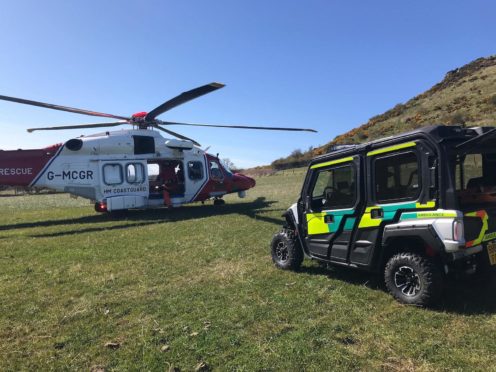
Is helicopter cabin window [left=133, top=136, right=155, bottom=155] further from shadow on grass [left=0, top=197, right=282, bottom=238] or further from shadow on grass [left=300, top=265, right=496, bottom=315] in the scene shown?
shadow on grass [left=300, top=265, right=496, bottom=315]

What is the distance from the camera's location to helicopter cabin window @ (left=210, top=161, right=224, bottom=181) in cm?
1684

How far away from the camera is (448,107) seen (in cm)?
3409

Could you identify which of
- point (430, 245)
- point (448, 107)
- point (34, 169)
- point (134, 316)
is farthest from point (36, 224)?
point (448, 107)

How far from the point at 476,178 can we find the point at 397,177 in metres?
1.33

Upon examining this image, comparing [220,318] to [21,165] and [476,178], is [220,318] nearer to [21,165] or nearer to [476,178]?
[476,178]

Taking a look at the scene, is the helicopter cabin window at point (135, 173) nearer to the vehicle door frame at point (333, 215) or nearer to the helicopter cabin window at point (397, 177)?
the vehicle door frame at point (333, 215)

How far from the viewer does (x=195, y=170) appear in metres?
16.3

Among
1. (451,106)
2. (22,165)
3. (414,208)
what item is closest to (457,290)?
(414,208)

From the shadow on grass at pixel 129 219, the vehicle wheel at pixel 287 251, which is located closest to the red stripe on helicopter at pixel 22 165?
the shadow on grass at pixel 129 219

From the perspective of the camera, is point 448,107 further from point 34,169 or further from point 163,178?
point 34,169

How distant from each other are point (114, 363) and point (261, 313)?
1.76 metres

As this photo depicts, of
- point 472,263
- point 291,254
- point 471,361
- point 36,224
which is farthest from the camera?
point 36,224

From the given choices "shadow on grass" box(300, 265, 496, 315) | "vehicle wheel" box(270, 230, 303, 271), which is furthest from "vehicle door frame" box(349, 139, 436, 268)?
"vehicle wheel" box(270, 230, 303, 271)

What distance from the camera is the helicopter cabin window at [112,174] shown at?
46.9 ft
